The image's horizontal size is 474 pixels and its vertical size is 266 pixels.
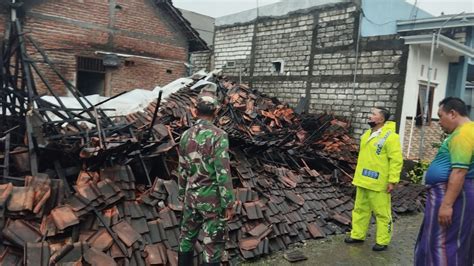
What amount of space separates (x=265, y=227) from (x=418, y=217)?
4.13 meters

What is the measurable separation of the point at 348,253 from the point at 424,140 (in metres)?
7.55

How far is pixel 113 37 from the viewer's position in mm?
13062

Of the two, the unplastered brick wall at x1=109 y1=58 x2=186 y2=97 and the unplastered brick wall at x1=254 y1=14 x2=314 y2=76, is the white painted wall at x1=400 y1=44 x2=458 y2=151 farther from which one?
the unplastered brick wall at x1=109 y1=58 x2=186 y2=97

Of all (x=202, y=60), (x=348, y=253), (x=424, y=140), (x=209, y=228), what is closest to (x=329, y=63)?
(x=424, y=140)

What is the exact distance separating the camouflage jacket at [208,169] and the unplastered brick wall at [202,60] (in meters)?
14.1

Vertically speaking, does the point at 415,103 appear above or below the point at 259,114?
above

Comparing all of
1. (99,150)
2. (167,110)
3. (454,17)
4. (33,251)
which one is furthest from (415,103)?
(33,251)

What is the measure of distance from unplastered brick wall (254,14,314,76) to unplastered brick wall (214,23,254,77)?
1.82 feet

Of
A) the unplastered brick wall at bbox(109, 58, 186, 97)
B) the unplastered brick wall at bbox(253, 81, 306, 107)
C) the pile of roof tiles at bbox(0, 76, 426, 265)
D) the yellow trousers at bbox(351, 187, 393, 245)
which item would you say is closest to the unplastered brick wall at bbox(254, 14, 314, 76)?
the unplastered brick wall at bbox(253, 81, 306, 107)

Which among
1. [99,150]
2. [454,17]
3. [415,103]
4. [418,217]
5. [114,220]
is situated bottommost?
[418,217]

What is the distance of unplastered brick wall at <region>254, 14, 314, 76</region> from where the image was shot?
519 inches

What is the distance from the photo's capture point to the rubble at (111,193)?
3.79 m

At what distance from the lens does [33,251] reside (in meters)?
3.50

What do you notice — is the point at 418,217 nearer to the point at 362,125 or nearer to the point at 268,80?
the point at 362,125
